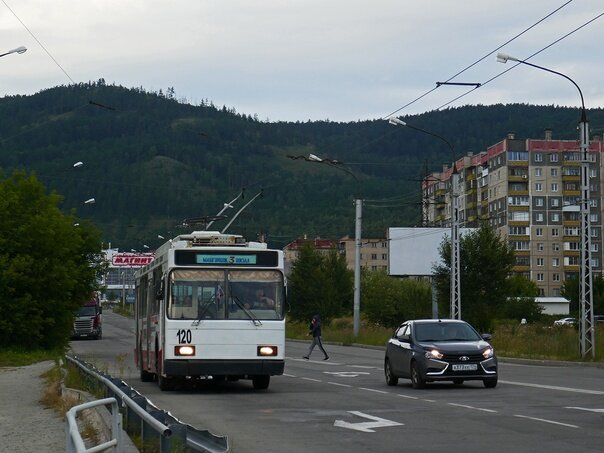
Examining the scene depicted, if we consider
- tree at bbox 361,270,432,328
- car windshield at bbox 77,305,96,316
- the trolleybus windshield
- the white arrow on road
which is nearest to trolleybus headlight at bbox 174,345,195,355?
the trolleybus windshield

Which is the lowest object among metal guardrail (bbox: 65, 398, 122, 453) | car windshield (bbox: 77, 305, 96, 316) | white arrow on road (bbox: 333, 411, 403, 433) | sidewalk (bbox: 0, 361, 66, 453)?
sidewalk (bbox: 0, 361, 66, 453)

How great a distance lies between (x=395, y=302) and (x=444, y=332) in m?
58.0

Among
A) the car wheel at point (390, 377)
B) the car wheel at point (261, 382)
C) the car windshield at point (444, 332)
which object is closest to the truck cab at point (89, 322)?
the car wheel at point (390, 377)

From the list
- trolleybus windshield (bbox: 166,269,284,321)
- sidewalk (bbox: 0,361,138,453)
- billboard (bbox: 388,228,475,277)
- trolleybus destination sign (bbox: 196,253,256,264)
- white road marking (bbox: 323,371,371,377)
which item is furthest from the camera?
billboard (bbox: 388,228,475,277)

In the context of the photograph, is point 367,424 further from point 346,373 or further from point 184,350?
point 346,373

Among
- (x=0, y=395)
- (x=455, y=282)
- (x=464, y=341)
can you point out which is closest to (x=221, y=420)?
(x=0, y=395)

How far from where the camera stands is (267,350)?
78.0 feet

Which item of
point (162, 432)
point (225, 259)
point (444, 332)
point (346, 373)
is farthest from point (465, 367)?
point (162, 432)

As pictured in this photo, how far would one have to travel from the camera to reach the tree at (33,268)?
4134 centimetres

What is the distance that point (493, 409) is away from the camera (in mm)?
18906

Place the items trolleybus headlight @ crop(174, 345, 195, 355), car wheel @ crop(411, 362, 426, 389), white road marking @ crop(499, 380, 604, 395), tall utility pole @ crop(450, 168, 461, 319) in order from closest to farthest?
white road marking @ crop(499, 380, 604, 395), trolleybus headlight @ crop(174, 345, 195, 355), car wheel @ crop(411, 362, 426, 389), tall utility pole @ crop(450, 168, 461, 319)

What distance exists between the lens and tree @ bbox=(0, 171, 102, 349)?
41.3m

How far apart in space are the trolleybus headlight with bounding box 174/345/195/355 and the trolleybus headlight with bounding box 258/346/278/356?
4.14 feet

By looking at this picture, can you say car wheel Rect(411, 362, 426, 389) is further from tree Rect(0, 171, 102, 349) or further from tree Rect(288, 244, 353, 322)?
tree Rect(288, 244, 353, 322)
